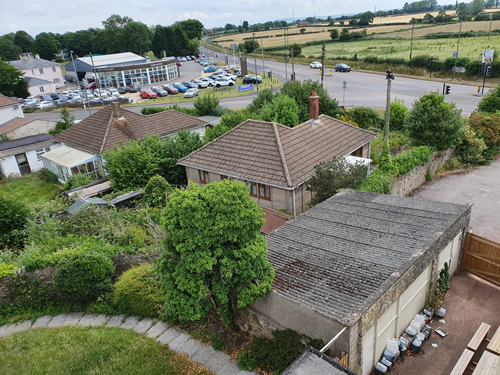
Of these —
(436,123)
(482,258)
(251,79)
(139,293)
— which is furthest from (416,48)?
(139,293)

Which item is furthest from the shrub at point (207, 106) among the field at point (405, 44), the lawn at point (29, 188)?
the field at point (405, 44)

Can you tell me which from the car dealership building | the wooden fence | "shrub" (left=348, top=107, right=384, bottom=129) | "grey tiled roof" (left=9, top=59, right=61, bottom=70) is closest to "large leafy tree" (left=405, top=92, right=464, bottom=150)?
"shrub" (left=348, top=107, right=384, bottom=129)

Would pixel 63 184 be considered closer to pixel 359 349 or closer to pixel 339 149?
pixel 339 149

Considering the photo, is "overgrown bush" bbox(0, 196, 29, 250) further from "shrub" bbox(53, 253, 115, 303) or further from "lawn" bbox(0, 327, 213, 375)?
"lawn" bbox(0, 327, 213, 375)

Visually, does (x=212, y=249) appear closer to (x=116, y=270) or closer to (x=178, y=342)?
(x=178, y=342)

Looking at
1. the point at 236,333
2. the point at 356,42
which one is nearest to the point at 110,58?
the point at 356,42
